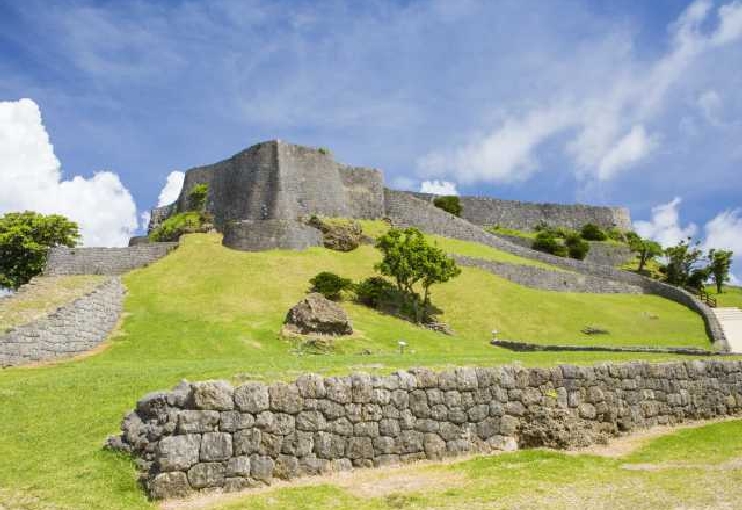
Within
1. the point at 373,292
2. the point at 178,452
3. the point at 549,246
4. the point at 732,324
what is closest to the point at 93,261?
the point at 373,292

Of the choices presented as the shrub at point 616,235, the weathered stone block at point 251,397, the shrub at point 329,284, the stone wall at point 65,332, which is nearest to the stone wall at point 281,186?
the shrub at point 329,284

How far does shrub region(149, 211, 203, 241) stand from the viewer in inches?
2099

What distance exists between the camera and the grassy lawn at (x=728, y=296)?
5319cm

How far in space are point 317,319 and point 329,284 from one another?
8.13 m

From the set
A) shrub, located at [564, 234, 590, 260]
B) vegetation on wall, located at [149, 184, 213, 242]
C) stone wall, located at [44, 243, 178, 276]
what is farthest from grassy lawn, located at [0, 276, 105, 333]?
shrub, located at [564, 234, 590, 260]

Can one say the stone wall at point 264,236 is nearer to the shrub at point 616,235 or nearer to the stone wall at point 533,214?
the stone wall at point 533,214

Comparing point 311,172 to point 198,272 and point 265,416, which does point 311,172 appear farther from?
point 265,416

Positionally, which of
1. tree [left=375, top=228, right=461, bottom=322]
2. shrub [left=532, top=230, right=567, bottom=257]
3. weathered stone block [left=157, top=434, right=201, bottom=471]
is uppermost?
shrub [left=532, top=230, right=567, bottom=257]

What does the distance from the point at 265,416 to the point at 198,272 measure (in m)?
30.4

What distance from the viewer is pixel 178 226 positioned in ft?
185

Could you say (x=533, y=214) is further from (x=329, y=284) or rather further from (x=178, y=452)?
(x=178, y=452)

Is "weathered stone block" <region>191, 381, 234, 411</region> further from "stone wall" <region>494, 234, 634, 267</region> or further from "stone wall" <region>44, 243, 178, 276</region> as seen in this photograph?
"stone wall" <region>494, 234, 634, 267</region>

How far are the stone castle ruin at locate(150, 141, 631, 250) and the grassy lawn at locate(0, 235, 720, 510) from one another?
2143 mm

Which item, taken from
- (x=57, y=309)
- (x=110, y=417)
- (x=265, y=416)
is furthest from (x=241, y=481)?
(x=57, y=309)
